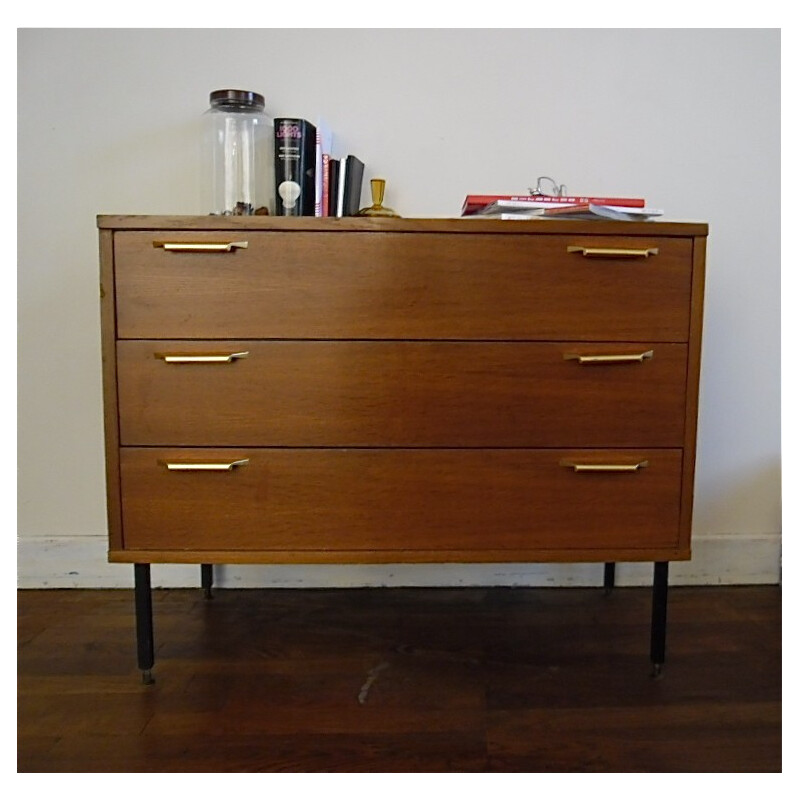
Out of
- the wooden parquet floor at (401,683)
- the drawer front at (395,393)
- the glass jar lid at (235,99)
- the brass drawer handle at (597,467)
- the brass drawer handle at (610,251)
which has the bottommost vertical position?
the wooden parquet floor at (401,683)

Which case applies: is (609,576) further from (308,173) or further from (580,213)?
(308,173)

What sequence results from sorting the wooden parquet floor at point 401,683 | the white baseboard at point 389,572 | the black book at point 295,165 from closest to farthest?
the wooden parquet floor at point 401,683, the black book at point 295,165, the white baseboard at point 389,572

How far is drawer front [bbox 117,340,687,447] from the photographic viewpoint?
1.18m

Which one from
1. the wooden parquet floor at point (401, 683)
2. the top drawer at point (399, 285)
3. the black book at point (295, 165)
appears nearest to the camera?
the wooden parquet floor at point (401, 683)

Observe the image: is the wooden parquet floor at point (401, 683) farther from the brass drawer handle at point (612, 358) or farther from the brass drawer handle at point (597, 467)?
the brass drawer handle at point (612, 358)

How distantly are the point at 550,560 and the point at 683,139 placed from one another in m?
1.07

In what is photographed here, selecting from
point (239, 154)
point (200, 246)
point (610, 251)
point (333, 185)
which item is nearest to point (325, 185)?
point (333, 185)

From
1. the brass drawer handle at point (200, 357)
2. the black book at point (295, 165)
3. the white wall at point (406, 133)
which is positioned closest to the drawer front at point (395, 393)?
the brass drawer handle at point (200, 357)

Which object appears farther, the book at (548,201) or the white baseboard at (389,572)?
the white baseboard at (389,572)

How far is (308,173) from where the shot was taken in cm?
143

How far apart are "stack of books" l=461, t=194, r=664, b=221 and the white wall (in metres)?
0.36

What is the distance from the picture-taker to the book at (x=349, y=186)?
1454 mm

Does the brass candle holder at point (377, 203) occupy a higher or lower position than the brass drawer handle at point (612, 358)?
higher

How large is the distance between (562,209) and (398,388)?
1.42 feet
